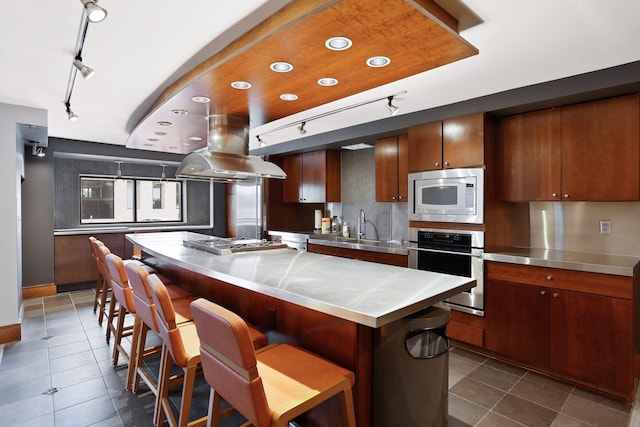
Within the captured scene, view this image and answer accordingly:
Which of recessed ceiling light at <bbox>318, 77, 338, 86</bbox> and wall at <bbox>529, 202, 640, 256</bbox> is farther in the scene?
wall at <bbox>529, 202, 640, 256</bbox>

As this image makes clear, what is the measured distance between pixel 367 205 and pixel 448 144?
1.79 meters

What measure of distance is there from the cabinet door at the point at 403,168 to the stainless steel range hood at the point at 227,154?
5.40 ft

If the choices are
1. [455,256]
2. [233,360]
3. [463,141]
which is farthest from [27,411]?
[463,141]

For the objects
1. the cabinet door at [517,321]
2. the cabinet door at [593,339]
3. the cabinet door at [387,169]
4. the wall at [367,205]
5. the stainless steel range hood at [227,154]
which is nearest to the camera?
the cabinet door at [593,339]

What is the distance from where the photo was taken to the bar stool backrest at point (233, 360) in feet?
3.93

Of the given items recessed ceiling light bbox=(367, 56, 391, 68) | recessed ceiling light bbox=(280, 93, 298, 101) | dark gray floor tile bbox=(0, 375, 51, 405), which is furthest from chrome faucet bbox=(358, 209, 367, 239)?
dark gray floor tile bbox=(0, 375, 51, 405)

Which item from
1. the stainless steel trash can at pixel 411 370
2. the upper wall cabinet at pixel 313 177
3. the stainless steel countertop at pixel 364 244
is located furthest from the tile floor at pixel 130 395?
the upper wall cabinet at pixel 313 177

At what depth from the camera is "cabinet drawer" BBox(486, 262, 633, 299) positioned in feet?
8.05

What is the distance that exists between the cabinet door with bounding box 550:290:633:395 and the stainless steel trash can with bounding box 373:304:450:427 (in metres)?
1.54

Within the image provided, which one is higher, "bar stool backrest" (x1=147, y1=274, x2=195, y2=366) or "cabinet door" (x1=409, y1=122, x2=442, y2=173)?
"cabinet door" (x1=409, y1=122, x2=442, y2=173)

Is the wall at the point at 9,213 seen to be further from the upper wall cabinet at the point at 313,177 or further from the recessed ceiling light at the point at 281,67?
the upper wall cabinet at the point at 313,177

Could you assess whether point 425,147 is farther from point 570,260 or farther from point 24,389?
point 24,389

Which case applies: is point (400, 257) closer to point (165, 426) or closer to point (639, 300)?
point (639, 300)

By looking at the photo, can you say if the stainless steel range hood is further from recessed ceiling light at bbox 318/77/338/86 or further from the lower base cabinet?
the lower base cabinet
